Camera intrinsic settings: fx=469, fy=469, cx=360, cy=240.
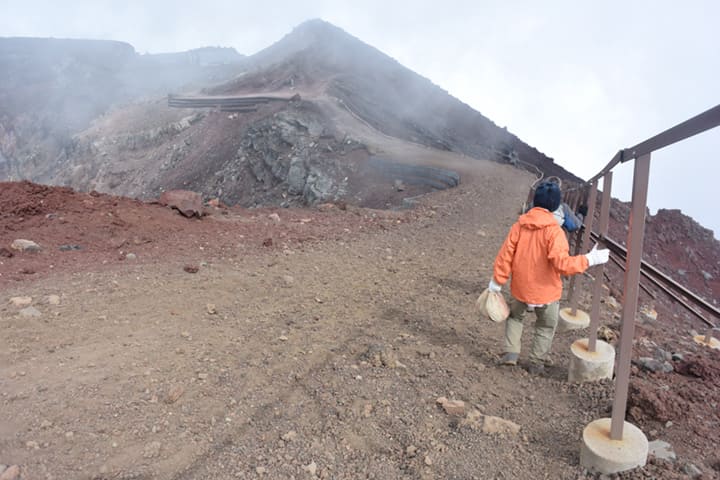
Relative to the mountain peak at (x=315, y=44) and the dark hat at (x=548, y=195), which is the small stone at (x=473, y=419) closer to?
the dark hat at (x=548, y=195)

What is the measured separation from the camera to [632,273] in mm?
2223

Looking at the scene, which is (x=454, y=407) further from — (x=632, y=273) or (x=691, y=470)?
(x=632, y=273)

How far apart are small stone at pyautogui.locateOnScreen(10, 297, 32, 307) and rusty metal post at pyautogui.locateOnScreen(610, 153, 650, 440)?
4.67 meters

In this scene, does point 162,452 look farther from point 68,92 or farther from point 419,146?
point 68,92

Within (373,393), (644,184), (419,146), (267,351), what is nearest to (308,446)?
(373,393)

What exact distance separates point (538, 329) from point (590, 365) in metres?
0.42

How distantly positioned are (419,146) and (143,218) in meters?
13.1

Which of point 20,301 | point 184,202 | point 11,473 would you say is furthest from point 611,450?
point 184,202

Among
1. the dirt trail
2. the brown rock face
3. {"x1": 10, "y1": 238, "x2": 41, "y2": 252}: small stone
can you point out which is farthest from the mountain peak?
the dirt trail

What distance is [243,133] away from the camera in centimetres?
2120

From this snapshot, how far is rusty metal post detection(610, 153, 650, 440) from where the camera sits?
217cm

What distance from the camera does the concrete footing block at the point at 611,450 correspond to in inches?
89.1

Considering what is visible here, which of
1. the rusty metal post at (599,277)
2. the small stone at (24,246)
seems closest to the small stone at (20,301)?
the small stone at (24,246)

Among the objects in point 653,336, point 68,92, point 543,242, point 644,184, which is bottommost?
point 653,336
